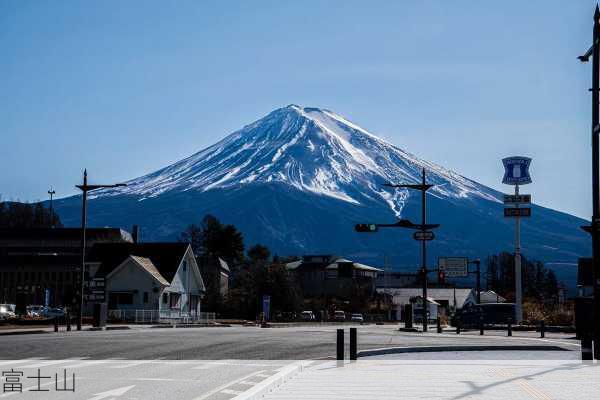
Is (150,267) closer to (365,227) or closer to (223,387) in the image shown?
(365,227)

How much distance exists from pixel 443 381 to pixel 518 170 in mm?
62684

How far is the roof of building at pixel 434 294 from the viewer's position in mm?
140712

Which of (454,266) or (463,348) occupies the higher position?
(454,266)

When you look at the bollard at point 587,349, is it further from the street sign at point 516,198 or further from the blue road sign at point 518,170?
the blue road sign at point 518,170

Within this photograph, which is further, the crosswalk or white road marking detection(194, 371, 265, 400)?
the crosswalk

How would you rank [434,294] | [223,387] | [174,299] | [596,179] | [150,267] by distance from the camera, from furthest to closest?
[434,294], [174,299], [150,267], [596,179], [223,387]

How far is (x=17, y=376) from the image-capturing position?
16750 mm

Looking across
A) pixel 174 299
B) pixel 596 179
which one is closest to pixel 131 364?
pixel 596 179

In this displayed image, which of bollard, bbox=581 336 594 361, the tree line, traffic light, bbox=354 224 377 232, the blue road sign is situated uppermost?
the tree line

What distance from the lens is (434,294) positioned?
147750 millimetres

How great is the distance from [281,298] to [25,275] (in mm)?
33640

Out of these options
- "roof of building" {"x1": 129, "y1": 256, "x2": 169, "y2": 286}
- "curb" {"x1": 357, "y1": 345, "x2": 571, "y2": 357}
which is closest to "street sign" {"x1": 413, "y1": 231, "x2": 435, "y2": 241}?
"curb" {"x1": 357, "y1": 345, "x2": 571, "y2": 357}

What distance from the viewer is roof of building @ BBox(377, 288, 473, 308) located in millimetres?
140712

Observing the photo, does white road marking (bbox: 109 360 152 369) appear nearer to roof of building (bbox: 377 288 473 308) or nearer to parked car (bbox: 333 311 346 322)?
parked car (bbox: 333 311 346 322)
